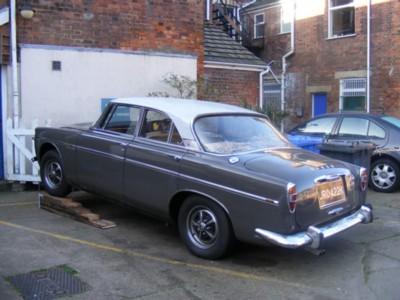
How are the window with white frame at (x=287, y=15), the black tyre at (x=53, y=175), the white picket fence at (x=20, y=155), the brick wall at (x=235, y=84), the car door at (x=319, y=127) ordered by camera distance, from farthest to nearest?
the window with white frame at (x=287, y=15) → the brick wall at (x=235, y=84) → the car door at (x=319, y=127) → the white picket fence at (x=20, y=155) → the black tyre at (x=53, y=175)

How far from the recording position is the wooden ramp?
619 centimetres

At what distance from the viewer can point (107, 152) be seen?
602cm

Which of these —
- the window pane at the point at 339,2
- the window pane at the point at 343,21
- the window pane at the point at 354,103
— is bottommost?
the window pane at the point at 354,103

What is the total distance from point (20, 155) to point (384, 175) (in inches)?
257

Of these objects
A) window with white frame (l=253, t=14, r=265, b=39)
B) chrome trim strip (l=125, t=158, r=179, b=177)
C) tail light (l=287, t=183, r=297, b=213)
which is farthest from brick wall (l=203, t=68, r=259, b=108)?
window with white frame (l=253, t=14, r=265, b=39)

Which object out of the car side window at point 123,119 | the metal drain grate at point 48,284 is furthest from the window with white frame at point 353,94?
the metal drain grate at point 48,284

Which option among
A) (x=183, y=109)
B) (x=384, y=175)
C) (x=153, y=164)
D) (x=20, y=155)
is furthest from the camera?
(x=384, y=175)

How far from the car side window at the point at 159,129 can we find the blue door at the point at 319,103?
44.9 feet

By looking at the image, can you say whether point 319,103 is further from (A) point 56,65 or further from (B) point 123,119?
(B) point 123,119

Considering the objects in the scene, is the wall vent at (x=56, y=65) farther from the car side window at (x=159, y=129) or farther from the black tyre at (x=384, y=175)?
the black tyre at (x=384, y=175)

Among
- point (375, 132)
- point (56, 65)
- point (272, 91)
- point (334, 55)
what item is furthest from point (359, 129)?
point (272, 91)

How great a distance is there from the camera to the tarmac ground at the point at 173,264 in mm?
4297

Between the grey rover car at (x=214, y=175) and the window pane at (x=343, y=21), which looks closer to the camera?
the grey rover car at (x=214, y=175)

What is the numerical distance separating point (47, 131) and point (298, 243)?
4271 millimetres
